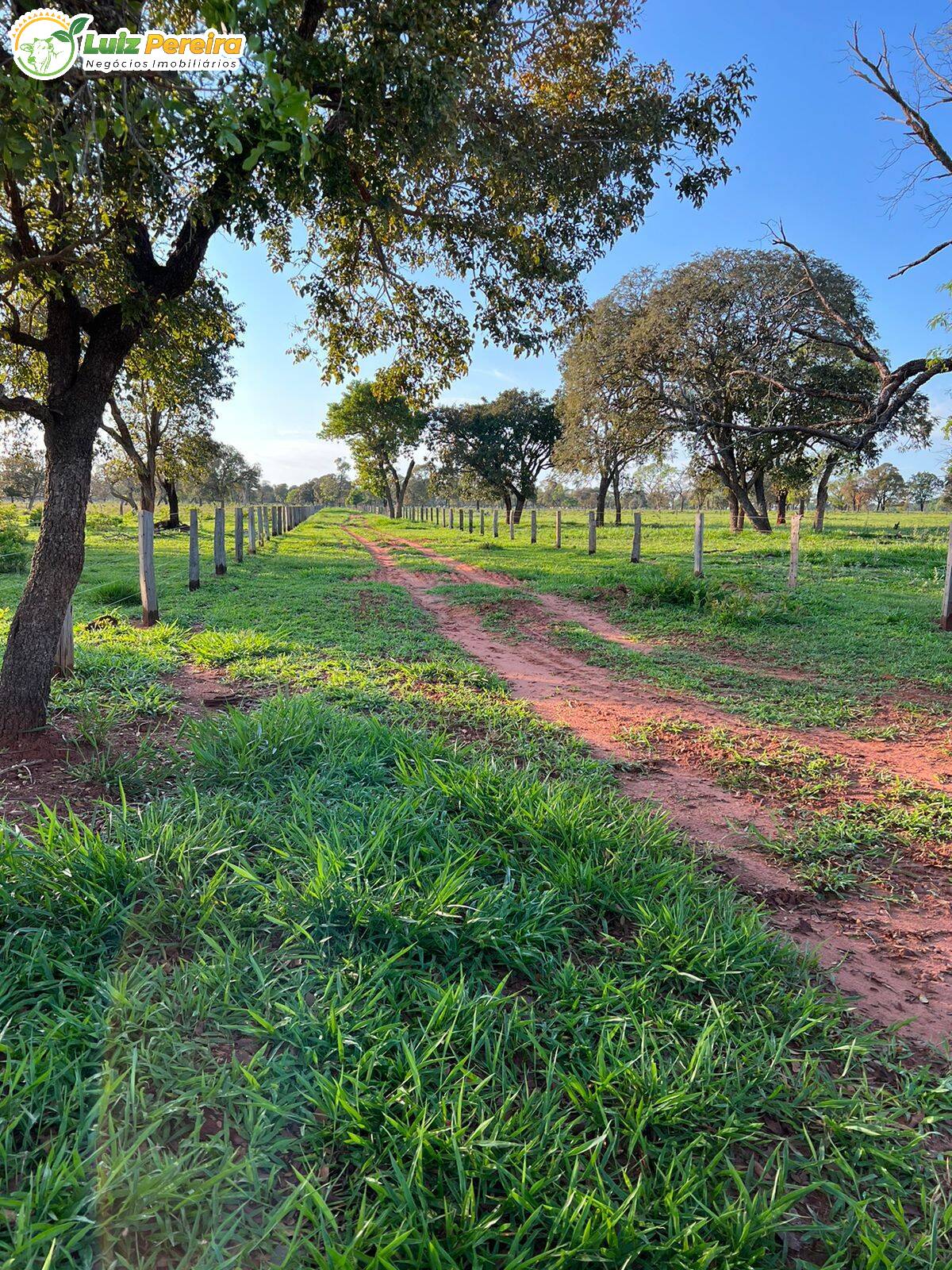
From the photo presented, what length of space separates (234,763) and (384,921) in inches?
67.4

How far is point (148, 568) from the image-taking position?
26.1 ft

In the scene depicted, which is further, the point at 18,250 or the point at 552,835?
the point at 18,250

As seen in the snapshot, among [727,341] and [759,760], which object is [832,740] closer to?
[759,760]

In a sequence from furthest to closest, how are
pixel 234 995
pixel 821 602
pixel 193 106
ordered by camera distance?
pixel 821 602 → pixel 193 106 → pixel 234 995

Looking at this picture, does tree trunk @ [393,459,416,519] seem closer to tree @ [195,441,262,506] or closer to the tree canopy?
tree @ [195,441,262,506]

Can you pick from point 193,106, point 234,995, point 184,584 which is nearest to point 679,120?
point 193,106

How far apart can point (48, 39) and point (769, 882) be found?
5370 mm

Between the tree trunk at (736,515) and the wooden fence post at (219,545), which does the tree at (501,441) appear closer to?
the tree trunk at (736,515)

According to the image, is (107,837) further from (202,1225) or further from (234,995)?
(202,1225)

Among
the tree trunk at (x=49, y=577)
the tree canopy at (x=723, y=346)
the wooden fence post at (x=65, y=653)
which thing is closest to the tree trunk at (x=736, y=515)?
the tree canopy at (x=723, y=346)

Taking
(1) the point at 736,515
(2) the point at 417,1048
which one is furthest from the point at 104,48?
(1) the point at 736,515

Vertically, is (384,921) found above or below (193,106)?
below

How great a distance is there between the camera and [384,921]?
243 centimetres

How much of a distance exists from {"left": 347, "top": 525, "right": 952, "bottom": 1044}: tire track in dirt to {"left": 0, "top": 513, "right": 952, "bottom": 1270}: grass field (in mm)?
262
